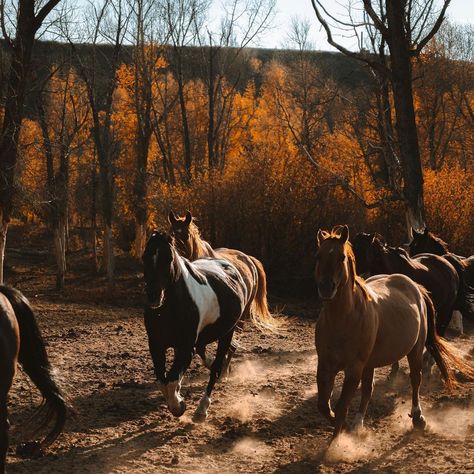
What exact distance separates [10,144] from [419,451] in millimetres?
9741

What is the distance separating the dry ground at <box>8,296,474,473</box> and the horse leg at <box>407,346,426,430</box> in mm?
135

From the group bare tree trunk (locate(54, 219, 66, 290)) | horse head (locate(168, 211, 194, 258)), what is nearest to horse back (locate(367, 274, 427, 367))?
horse head (locate(168, 211, 194, 258))

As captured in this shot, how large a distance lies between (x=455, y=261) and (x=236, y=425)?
17.8 feet

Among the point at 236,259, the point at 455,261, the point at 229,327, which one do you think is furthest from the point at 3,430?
the point at 455,261

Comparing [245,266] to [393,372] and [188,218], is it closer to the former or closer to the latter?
[188,218]

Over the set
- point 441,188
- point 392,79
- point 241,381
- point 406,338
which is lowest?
point 241,381

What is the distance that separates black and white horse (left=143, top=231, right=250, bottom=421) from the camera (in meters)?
6.20

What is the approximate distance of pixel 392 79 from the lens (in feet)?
44.0

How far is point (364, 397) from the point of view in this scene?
21.6ft

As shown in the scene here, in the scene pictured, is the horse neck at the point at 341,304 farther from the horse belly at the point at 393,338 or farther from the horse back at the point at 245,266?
the horse back at the point at 245,266

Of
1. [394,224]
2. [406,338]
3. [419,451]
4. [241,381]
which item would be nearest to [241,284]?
[241,381]

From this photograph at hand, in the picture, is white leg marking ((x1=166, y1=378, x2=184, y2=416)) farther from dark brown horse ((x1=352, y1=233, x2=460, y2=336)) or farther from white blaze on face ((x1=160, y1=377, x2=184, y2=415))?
dark brown horse ((x1=352, y1=233, x2=460, y2=336))

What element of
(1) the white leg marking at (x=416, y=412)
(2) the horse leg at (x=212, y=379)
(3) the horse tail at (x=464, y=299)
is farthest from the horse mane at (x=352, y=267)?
(3) the horse tail at (x=464, y=299)

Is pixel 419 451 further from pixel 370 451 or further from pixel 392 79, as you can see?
pixel 392 79
